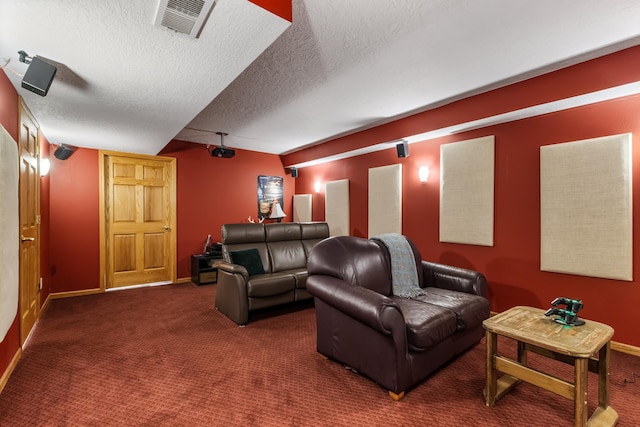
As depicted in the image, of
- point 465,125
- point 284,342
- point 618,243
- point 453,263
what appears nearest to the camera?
point 618,243

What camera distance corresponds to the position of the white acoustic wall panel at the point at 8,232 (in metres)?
1.86

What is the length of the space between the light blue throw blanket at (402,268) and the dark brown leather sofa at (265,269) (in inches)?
50.0

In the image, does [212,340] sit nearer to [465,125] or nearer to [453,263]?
[453,263]

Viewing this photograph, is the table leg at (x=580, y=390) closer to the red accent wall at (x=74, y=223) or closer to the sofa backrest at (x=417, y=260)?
the sofa backrest at (x=417, y=260)

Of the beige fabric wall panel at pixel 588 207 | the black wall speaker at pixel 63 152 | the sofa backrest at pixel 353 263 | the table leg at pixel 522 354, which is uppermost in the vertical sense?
the black wall speaker at pixel 63 152

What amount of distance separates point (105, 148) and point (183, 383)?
3948 mm

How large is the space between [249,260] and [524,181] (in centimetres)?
319

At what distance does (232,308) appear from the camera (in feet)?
10.8

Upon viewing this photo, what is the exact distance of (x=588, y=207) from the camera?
8.53 feet

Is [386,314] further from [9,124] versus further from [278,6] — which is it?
[9,124]

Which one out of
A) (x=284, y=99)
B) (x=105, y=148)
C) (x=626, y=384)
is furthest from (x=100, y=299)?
(x=626, y=384)

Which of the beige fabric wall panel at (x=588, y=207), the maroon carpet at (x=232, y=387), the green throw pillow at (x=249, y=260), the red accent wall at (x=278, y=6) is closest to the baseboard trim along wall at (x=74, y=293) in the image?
the maroon carpet at (x=232, y=387)

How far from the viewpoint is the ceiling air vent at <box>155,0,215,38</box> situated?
1.37 meters

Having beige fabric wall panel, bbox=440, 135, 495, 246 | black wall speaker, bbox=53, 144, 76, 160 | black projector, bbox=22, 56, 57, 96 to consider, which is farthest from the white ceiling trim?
black wall speaker, bbox=53, 144, 76, 160
